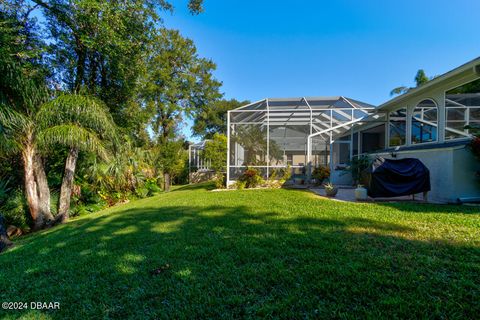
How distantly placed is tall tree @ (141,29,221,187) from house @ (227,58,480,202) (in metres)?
7.34

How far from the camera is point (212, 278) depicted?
245cm

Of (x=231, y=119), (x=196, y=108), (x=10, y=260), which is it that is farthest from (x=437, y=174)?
(x=196, y=108)

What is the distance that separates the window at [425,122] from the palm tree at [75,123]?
1042 centimetres

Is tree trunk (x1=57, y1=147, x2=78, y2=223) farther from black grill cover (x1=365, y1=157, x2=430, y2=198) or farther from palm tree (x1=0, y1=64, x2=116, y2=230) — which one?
black grill cover (x1=365, y1=157, x2=430, y2=198)

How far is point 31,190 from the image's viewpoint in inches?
282

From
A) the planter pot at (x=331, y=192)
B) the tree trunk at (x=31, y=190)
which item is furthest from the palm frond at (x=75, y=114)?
the planter pot at (x=331, y=192)

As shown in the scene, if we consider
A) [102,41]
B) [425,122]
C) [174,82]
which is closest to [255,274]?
[102,41]

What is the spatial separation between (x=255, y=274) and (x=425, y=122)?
28.7 feet

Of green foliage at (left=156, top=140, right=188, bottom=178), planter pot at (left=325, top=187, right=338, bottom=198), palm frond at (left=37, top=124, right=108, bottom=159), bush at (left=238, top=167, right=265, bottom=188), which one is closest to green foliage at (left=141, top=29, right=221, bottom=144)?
green foliage at (left=156, top=140, right=188, bottom=178)

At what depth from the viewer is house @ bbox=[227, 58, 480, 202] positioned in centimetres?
614

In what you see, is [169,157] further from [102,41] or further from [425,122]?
[425,122]

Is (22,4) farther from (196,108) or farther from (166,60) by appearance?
(196,108)

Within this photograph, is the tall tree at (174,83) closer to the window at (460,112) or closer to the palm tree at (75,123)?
the palm tree at (75,123)

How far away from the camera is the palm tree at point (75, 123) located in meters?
6.20
